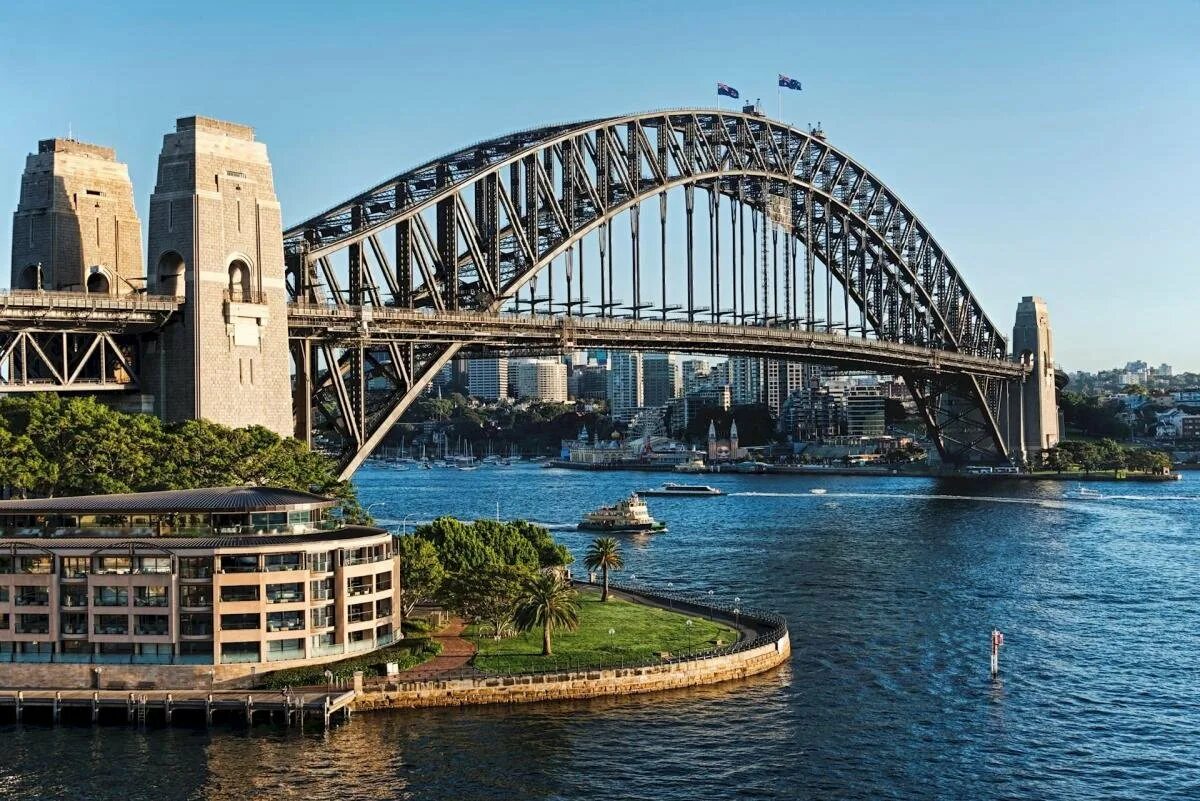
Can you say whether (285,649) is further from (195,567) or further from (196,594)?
(195,567)

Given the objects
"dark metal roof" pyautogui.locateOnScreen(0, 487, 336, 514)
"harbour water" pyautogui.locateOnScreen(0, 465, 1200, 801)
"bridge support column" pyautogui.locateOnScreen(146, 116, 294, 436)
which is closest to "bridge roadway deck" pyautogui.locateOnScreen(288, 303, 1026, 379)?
"bridge support column" pyautogui.locateOnScreen(146, 116, 294, 436)

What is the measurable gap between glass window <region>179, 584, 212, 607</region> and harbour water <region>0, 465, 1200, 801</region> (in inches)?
210

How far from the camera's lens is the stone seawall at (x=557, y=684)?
1975 inches

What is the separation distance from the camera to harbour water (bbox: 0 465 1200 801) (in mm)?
43062

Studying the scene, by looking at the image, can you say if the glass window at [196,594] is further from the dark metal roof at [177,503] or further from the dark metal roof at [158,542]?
the dark metal roof at [177,503]

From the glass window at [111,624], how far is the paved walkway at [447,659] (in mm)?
9703

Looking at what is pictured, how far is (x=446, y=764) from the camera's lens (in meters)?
44.5

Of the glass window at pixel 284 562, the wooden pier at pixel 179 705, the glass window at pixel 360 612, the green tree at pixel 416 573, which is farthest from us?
the green tree at pixel 416 573

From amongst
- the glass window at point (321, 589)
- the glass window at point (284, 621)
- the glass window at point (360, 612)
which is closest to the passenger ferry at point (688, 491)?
the glass window at point (360, 612)

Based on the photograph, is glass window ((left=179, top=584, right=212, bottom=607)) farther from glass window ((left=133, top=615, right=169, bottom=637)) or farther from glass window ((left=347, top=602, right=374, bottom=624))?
glass window ((left=347, top=602, right=374, bottom=624))

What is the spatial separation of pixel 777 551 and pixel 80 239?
4791cm

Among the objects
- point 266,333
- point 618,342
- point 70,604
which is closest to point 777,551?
point 618,342

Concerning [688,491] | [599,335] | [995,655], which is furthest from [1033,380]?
[995,655]

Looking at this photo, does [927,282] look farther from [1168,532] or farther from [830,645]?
[830,645]
